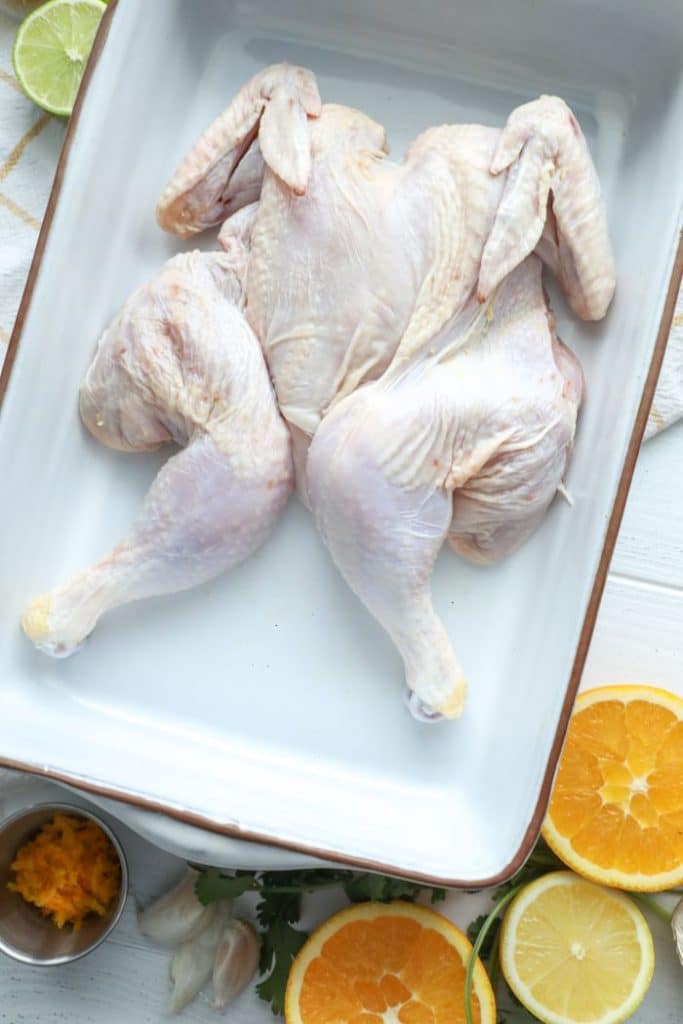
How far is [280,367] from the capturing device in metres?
1.45

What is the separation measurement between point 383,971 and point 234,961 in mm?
222

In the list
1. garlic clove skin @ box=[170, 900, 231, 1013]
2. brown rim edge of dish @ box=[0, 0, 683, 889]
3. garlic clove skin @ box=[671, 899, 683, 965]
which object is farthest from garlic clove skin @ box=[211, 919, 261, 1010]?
garlic clove skin @ box=[671, 899, 683, 965]

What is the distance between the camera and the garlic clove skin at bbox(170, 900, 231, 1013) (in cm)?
157

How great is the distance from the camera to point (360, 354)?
1.41 metres

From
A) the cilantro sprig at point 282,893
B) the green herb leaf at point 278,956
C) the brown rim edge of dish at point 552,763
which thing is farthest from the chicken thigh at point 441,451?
the green herb leaf at point 278,956

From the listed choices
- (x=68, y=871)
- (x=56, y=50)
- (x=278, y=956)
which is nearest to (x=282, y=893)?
(x=278, y=956)

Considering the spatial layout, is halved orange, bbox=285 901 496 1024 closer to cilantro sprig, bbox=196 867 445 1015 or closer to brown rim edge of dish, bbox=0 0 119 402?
cilantro sprig, bbox=196 867 445 1015

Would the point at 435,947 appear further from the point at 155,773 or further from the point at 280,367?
the point at 280,367

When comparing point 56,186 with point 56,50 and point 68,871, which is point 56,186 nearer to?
point 56,50

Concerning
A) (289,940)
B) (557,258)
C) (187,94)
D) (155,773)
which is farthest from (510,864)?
(187,94)

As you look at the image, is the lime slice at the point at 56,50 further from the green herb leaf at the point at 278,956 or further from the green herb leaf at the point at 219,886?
the green herb leaf at the point at 278,956

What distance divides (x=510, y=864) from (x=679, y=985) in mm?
451

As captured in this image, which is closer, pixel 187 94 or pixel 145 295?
pixel 145 295

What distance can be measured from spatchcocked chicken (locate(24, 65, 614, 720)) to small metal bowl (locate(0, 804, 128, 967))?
0.88 ft
